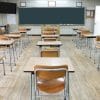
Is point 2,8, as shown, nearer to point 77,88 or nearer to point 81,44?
point 81,44

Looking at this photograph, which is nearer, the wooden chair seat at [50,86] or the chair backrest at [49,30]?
the wooden chair seat at [50,86]

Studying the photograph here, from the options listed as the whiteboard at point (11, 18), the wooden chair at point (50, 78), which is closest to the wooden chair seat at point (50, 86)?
the wooden chair at point (50, 78)

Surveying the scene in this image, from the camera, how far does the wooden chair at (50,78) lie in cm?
313

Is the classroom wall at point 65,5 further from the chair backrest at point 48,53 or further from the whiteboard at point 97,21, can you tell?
the chair backrest at point 48,53

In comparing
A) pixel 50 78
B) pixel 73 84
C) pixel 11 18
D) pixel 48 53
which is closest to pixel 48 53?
pixel 48 53

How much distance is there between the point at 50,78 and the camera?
3.15 m

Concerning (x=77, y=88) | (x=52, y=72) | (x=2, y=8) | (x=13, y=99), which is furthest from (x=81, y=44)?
(x=52, y=72)

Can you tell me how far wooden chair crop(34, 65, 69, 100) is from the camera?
313cm

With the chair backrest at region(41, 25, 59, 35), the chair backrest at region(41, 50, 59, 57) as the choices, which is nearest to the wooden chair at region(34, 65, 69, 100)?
the chair backrest at region(41, 50, 59, 57)

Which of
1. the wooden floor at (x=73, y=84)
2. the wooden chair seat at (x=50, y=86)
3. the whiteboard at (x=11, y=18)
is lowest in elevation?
the wooden floor at (x=73, y=84)

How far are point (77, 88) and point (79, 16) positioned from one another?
1116cm

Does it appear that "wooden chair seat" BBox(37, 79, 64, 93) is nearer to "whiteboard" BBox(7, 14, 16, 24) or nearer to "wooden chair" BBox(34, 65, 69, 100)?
"wooden chair" BBox(34, 65, 69, 100)

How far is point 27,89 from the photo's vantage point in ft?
15.7

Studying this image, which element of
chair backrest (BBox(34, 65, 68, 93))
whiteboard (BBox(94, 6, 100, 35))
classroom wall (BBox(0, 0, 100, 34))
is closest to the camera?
chair backrest (BBox(34, 65, 68, 93))
